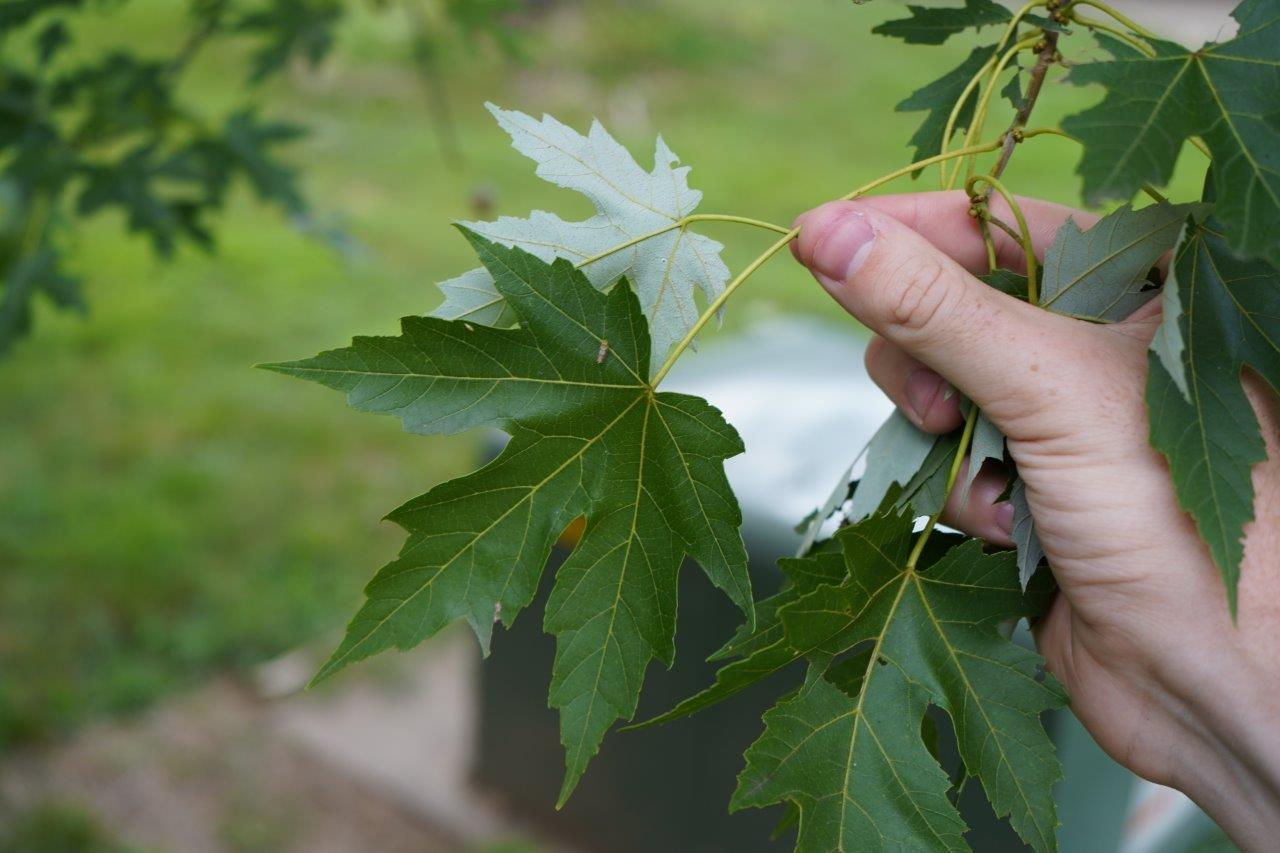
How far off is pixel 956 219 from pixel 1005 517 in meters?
0.30

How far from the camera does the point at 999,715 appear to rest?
0.91 m

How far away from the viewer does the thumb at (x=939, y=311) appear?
3.15 feet

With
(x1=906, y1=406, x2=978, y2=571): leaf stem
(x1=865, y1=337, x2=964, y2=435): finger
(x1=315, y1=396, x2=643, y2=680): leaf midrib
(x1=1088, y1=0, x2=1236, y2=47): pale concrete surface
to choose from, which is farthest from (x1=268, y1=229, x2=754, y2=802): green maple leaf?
(x1=1088, y1=0, x2=1236, y2=47): pale concrete surface

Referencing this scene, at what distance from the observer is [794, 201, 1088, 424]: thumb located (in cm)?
96

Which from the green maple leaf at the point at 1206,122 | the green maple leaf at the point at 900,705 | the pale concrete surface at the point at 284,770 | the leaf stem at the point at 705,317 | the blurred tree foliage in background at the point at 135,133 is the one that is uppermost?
the green maple leaf at the point at 1206,122

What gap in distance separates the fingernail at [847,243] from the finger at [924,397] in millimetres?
139

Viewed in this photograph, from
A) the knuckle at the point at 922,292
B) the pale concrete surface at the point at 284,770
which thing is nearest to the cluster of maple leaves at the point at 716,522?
the knuckle at the point at 922,292

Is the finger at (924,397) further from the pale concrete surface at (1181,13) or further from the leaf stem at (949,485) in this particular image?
the pale concrete surface at (1181,13)

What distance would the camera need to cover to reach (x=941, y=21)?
3.45ft

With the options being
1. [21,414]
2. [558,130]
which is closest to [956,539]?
[558,130]

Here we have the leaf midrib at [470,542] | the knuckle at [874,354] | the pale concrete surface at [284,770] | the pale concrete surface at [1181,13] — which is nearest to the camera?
the leaf midrib at [470,542]

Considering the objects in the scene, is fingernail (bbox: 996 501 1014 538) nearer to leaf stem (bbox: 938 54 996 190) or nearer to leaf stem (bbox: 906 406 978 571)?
leaf stem (bbox: 906 406 978 571)

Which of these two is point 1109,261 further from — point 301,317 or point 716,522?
point 301,317

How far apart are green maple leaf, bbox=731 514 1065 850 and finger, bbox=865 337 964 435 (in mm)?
167
